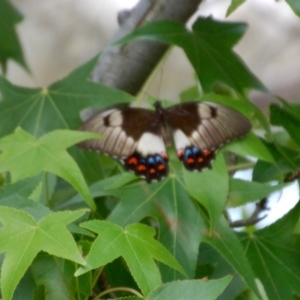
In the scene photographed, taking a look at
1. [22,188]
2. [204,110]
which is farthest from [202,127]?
[22,188]

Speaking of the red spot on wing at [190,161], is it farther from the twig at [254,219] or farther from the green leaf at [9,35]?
the green leaf at [9,35]

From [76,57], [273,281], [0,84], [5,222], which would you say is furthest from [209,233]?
[76,57]

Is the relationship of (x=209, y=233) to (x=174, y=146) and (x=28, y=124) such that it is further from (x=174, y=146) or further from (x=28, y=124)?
(x=28, y=124)

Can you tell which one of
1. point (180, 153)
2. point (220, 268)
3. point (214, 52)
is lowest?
point (220, 268)

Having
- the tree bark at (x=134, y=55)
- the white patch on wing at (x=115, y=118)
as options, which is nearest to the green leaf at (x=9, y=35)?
the tree bark at (x=134, y=55)

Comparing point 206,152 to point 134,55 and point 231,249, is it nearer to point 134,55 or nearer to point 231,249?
point 231,249

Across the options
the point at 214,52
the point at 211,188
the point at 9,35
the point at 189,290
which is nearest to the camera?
the point at 189,290

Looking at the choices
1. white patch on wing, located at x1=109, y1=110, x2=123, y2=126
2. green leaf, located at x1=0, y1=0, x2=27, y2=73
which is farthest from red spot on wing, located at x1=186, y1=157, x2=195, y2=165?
green leaf, located at x1=0, y1=0, x2=27, y2=73
